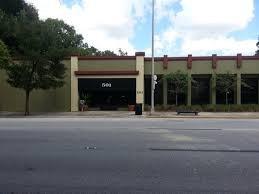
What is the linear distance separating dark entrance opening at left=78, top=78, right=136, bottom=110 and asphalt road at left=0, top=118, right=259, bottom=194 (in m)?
27.6

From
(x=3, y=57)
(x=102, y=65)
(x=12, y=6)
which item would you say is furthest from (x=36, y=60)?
(x=12, y=6)

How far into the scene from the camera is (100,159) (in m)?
11.5

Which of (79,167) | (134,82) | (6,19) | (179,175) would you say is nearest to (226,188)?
(179,175)

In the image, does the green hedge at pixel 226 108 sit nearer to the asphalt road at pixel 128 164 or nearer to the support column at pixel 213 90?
the support column at pixel 213 90

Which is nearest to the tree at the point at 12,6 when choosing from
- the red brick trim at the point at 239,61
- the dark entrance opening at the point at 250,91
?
the red brick trim at the point at 239,61

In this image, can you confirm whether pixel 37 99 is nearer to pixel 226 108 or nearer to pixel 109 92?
pixel 109 92

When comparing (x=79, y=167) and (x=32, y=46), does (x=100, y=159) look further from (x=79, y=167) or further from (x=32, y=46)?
(x=32, y=46)

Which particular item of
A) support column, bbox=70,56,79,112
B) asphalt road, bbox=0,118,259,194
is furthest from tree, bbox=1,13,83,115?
asphalt road, bbox=0,118,259,194

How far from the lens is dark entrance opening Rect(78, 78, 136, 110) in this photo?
4438cm

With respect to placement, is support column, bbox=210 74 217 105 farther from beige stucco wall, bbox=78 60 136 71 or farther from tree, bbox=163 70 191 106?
beige stucco wall, bbox=78 60 136 71

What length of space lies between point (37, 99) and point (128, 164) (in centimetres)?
3550

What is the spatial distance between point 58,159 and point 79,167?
1.26m

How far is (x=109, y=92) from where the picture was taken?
149ft

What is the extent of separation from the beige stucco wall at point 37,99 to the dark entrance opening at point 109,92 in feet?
5.39
